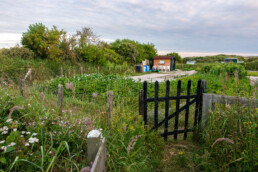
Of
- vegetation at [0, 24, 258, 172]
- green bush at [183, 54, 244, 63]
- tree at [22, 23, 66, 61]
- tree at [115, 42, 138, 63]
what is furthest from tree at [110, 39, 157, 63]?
vegetation at [0, 24, 258, 172]

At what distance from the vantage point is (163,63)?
34562mm

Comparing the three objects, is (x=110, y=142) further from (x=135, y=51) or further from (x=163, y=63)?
(x=163, y=63)

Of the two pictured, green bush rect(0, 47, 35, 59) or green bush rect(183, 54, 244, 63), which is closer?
green bush rect(0, 47, 35, 59)

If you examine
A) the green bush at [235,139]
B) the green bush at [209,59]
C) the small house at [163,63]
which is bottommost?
the green bush at [235,139]

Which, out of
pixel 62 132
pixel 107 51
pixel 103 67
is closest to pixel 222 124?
pixel 62 132

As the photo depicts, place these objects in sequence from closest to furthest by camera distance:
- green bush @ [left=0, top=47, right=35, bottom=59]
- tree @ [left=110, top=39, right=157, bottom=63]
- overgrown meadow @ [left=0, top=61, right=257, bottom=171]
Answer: overgrown meadow @ [left=0, top=61, right=257, bottom=171], green bush @ [left=0, top=47, right=35, bottom=59], tree @ [left=110, top=39, right=157, bottom=63]

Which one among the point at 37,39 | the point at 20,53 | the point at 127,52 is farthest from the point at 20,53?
the point at 127,52

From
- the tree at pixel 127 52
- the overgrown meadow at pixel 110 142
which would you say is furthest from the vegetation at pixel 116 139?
the tree at pixel 127 52

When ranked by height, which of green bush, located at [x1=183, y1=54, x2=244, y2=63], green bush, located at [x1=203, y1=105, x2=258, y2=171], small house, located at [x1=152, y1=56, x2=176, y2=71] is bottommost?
green bush, located at [x1=203, y1=105, x2=258, y2=171]

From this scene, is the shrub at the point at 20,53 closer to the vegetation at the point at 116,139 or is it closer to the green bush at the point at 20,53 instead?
the green bush at the point at 20,53

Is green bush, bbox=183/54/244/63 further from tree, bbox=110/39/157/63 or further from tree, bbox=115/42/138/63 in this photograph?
tree, bbox=115/42/138/63

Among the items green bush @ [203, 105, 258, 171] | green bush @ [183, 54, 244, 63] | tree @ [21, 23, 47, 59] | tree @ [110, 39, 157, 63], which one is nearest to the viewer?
green bush @ [203, 105, 258, 171]

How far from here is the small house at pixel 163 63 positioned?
3388 cm

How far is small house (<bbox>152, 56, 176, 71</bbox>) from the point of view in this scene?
33875 mm
